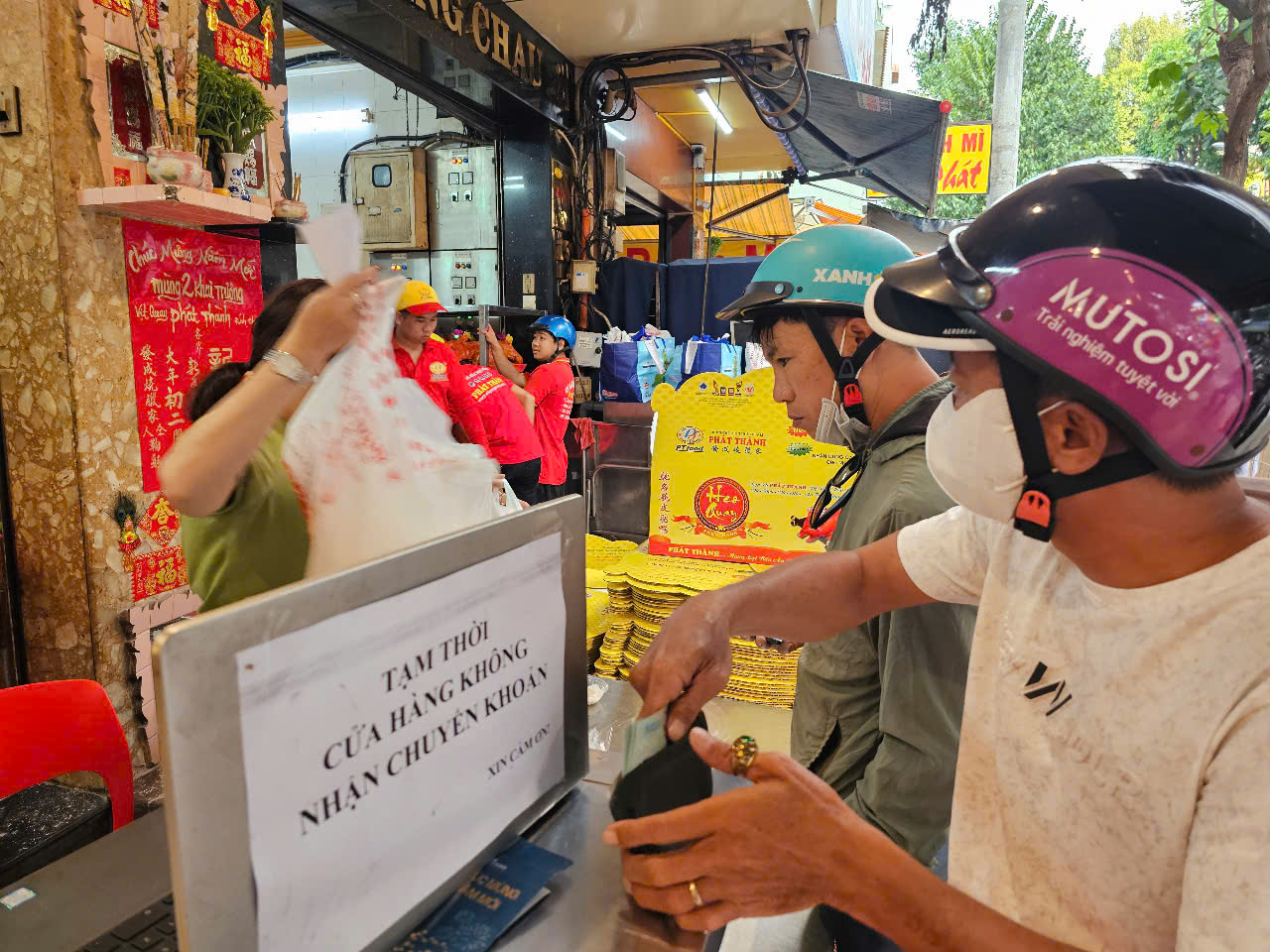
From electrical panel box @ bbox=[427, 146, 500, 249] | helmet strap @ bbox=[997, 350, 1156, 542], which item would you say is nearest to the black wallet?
helmet strap @ bbox=[997, 350, 1156, 542]

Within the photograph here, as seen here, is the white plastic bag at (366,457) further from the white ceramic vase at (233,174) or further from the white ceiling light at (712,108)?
the white ceiling light at (712,108)

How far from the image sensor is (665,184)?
9.48 meters

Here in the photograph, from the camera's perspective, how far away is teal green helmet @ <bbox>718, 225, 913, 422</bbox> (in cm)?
182

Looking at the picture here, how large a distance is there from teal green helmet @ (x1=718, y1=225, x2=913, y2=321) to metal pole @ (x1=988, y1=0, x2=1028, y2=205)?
40.6 feet

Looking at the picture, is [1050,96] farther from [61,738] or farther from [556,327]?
[61,738]

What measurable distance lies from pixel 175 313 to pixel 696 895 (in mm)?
Answer: 3052

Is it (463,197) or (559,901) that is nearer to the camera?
(559,901)

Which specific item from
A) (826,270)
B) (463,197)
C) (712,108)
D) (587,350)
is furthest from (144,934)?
(712,108)

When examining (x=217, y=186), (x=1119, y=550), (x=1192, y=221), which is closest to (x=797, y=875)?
(x=1119, y=550)

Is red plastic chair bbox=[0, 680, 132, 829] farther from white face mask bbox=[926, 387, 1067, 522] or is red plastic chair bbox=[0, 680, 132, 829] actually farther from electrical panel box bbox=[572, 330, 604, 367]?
electrical panel box bbox=[572, 330, 604, 367]

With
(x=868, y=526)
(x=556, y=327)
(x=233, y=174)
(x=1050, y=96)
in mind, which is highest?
(x=1050, y=96)

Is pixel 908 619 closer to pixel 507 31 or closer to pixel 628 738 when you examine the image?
pixel 628 738

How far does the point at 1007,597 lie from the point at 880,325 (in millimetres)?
434

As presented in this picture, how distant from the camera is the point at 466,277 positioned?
6.71 metres
